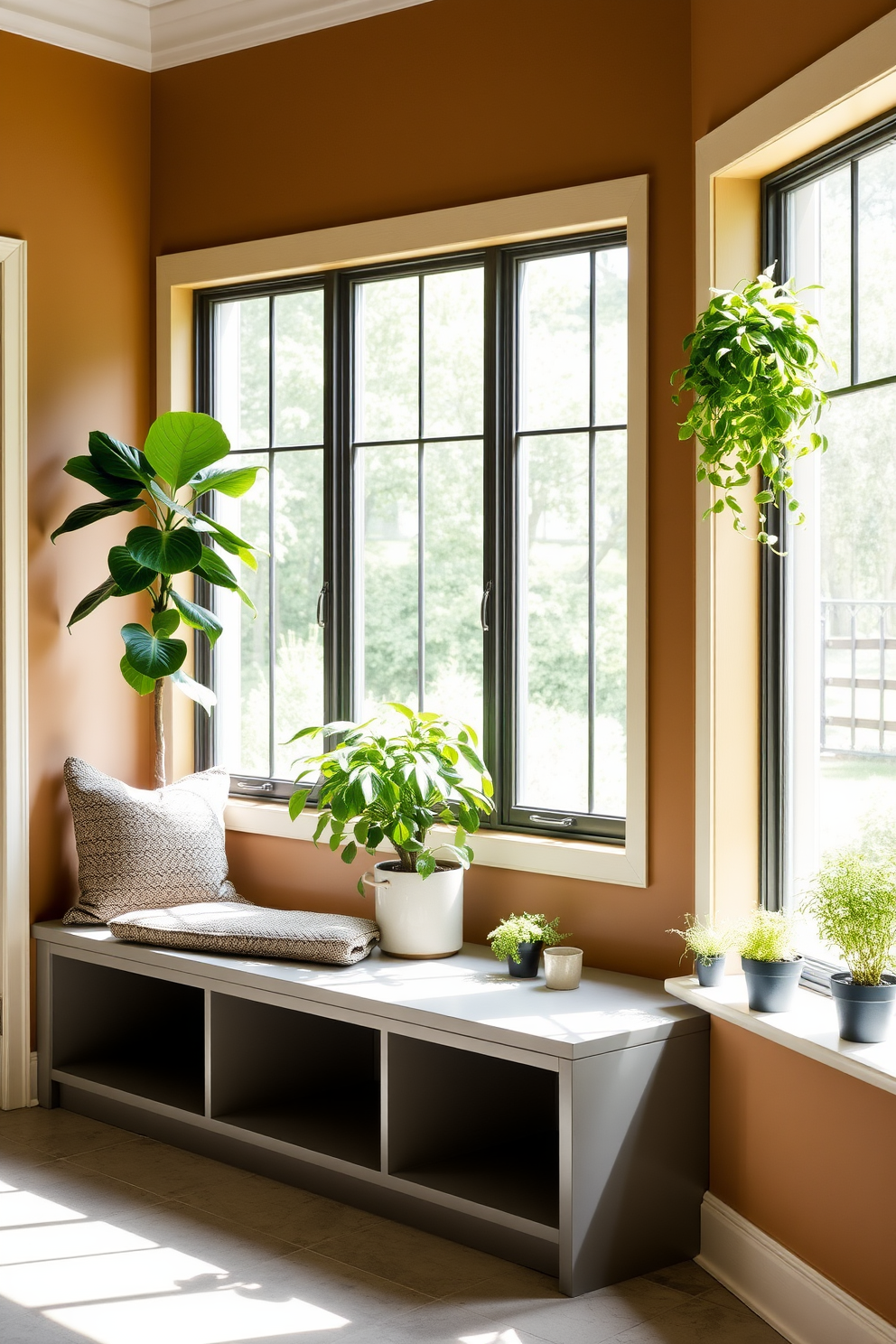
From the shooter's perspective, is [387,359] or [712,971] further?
[387,359]

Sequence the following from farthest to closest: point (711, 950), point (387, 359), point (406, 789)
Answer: point (387, 359) → point (406, 789) → point (711, 950)

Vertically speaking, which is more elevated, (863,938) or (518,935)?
(863,938)

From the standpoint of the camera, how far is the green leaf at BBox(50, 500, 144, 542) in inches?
159

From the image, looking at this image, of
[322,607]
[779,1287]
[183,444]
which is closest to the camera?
[779,1287]

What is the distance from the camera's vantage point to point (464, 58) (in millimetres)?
3803

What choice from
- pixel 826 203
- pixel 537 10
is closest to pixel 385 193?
pixel 537 10

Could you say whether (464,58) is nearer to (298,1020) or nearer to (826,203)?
(826,203)

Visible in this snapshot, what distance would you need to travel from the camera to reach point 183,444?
3.98m

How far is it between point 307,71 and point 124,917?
2656mm

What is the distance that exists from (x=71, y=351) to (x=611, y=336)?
179 cm

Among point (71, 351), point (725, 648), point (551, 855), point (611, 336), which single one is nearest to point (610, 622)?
point (725, 648)

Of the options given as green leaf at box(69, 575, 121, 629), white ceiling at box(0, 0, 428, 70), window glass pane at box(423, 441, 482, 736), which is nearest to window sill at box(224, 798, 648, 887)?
window glass pane at box(423, 441, 482, 736)

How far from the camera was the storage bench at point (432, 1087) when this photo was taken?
299cm

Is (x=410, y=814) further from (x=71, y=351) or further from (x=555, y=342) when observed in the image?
(x=71, y=351)
